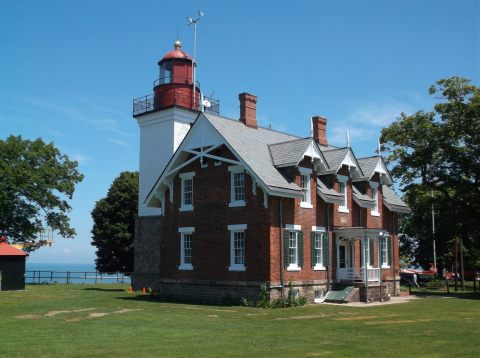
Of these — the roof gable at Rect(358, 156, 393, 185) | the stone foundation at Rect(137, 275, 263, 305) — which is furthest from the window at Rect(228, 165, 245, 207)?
the roof gable at Rect(358, 156, 393, 185)

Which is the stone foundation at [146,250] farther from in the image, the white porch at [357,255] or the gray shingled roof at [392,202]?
the gray shingled roof at [392,202]

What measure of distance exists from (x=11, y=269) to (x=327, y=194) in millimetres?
21975

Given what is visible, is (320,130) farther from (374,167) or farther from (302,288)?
(302,288)

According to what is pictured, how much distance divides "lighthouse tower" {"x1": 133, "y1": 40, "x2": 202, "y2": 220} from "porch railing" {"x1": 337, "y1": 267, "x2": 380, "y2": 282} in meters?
12.7

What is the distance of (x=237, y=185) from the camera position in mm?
29141

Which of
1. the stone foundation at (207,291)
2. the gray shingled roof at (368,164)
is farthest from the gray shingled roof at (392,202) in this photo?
the stone foundation at (207,291)

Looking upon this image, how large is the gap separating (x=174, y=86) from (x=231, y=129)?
9.21 metres

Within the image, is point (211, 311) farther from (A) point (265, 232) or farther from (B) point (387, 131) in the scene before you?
(B) point (387, 131)

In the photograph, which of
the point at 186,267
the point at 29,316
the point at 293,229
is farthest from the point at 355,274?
the point at 29,316

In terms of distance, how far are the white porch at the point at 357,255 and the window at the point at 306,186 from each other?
2745mm

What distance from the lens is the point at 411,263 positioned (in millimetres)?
67500

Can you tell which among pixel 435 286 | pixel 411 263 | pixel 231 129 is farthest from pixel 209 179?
pixel 411 263

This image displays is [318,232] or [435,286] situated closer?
[318,232]

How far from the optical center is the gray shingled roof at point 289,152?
2916 cm
